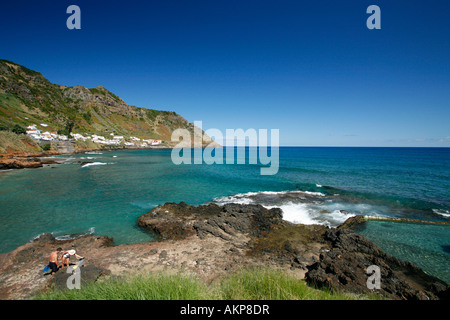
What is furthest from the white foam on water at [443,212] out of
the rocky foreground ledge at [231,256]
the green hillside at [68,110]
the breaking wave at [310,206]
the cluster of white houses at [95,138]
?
the cluster of white houses at [95,138]

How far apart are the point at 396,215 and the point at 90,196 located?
95.4 ft

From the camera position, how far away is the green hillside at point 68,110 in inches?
3632

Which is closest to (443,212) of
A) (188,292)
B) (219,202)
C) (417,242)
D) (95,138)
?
(417,242)

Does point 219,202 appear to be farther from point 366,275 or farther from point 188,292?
point 188,292

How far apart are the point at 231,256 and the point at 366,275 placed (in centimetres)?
553

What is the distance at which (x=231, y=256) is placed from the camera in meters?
9.30

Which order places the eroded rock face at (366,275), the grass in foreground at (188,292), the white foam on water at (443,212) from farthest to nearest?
1. the white foam on water at (443,212)
2. the eroded rock face at (366,275)
3. the grass in foreground at (188,292)

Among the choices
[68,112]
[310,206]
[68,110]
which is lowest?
[310,206]

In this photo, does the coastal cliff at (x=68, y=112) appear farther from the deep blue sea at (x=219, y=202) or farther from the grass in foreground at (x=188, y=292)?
the grass in foreground at (x=188, y=292)

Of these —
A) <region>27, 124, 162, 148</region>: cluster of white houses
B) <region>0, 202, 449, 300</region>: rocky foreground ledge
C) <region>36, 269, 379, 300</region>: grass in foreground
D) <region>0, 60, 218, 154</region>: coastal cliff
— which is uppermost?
<region>0, 60, 218, 154</region>: coastal cliff

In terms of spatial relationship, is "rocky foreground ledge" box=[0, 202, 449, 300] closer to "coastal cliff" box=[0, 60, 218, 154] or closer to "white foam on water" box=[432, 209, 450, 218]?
"white foam on water" box=[432, 209, 450, 218]

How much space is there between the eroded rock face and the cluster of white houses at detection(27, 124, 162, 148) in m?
89.6

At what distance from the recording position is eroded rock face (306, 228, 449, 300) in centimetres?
654

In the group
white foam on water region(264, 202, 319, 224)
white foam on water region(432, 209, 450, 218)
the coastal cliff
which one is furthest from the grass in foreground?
the coastal cliff
